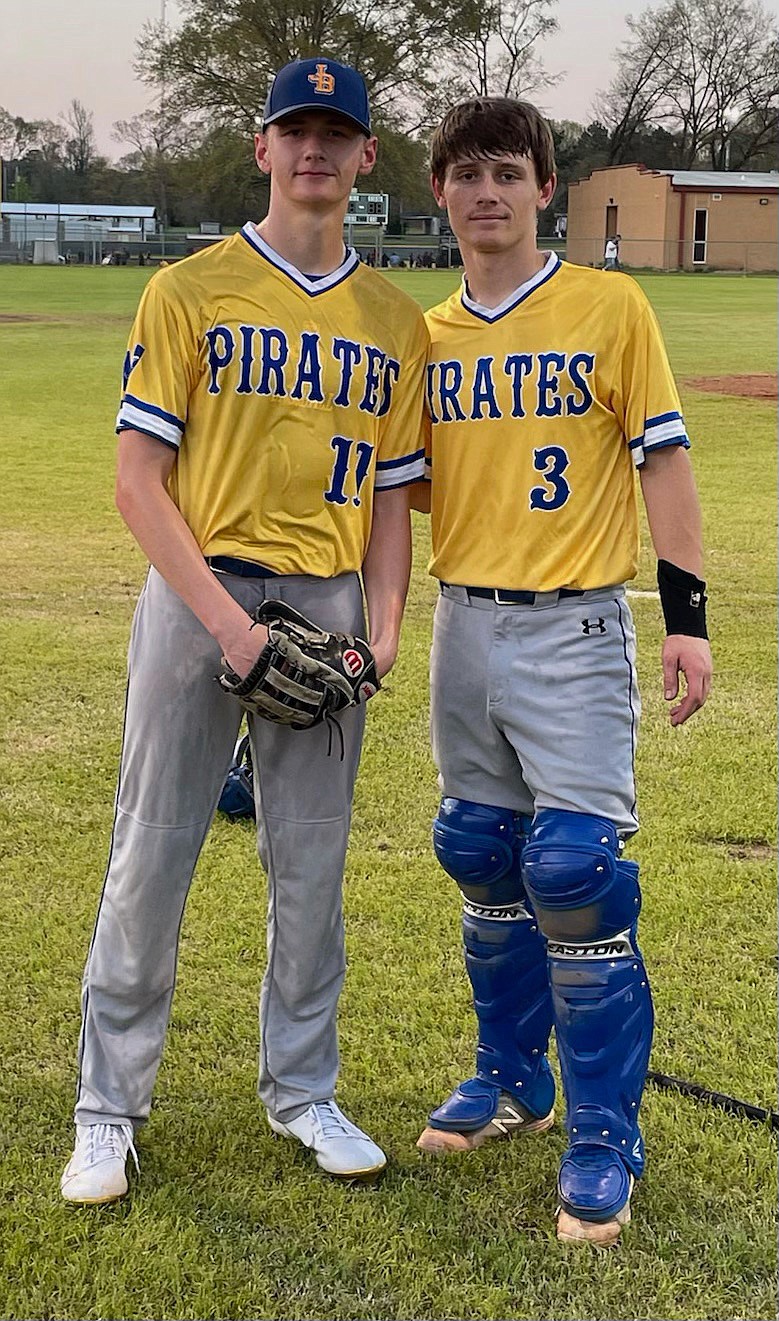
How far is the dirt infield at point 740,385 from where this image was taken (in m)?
19.6

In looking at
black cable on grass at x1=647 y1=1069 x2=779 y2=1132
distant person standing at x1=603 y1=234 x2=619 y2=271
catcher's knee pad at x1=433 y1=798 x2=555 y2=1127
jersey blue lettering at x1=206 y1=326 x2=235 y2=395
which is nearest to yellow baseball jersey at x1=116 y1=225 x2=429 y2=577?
jersey blue lettering at x1=206 y1=326 x2=235 y2=395

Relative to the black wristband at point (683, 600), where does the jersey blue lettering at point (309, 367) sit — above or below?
above

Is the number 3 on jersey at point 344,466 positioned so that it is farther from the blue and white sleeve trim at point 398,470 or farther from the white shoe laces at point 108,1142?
the white shoe laces at point 108,1142

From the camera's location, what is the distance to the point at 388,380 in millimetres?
2711

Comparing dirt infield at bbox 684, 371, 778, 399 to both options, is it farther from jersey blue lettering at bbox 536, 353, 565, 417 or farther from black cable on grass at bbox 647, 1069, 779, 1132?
jersey blue lettering at bbox 536, 353, 565, 417

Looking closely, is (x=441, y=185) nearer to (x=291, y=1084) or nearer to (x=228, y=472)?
(x=228, y=472)

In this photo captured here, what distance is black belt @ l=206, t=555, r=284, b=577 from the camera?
2.65 metres

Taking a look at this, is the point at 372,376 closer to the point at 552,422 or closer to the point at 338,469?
the point at 338,469

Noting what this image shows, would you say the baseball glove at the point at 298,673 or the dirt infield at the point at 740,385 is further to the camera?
the dirt infield at the point at 740,385

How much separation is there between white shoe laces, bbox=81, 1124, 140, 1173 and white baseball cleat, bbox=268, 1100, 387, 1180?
0.33 meters

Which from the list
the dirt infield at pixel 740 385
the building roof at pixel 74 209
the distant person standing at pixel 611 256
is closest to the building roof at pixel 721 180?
the distant person standing at pixel 611 256

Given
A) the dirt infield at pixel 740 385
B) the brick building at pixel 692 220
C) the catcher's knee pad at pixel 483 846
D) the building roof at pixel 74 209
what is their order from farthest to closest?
the brick building at pixel 692 220 < the building roof at pixel 74 209 < the dirt infield at pixel 740 385 < the catcher's knee pad at pixel 483 846

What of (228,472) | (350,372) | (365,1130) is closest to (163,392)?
(228,472)

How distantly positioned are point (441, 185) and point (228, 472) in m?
0.73
